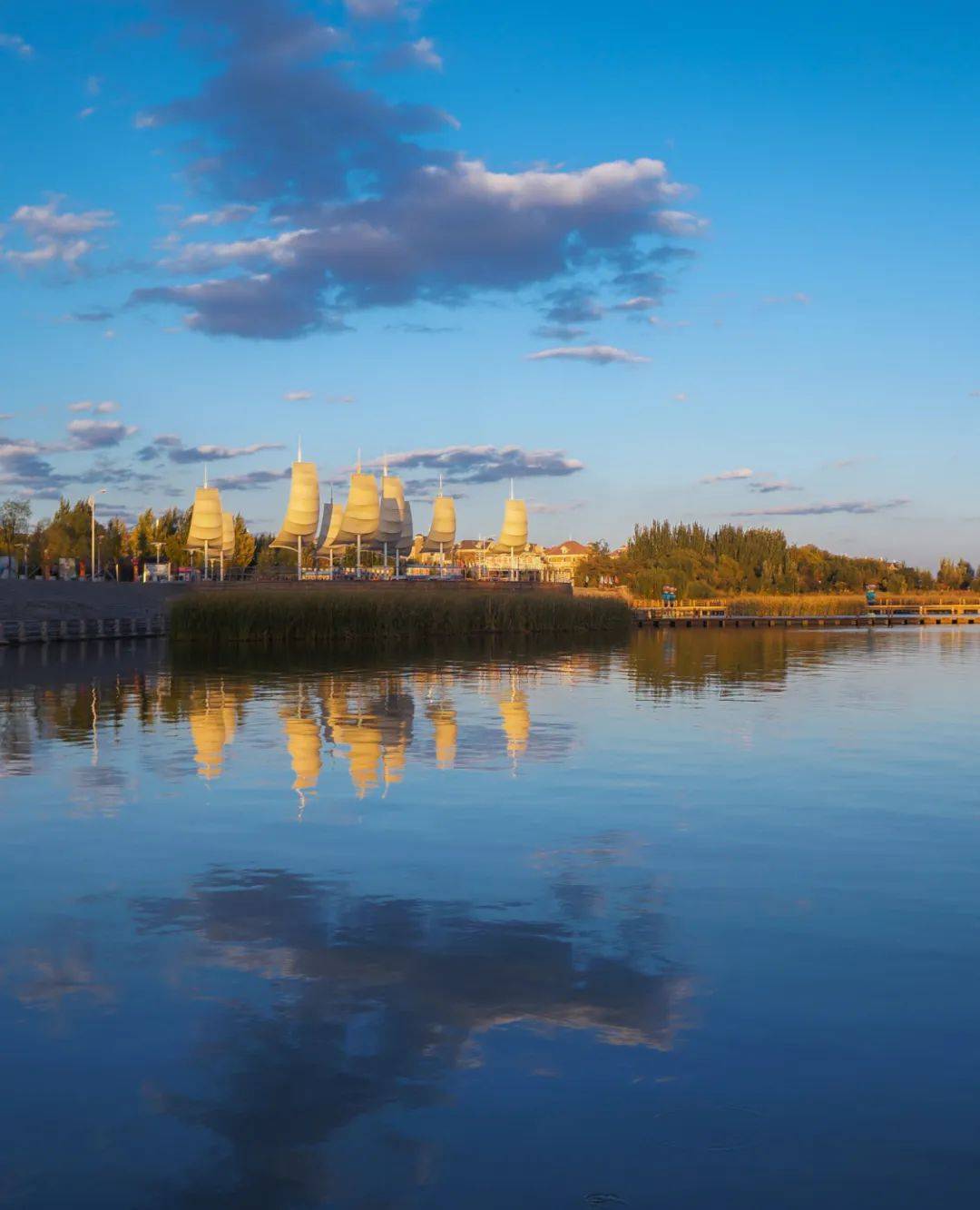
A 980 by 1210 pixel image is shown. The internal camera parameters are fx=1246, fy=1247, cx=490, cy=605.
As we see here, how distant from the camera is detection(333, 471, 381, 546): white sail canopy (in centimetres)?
9331

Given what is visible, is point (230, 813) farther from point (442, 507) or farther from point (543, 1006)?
point (442, 507)

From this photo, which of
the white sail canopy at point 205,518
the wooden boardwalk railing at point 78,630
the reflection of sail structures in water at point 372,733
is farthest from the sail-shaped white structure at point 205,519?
the reflection of sail structures in water at point 372,733

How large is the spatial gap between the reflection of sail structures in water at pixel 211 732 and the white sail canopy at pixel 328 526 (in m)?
87.9

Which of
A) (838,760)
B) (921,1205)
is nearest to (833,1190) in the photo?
(921,1205)

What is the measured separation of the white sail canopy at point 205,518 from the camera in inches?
3885

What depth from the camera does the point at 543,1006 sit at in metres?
6.53

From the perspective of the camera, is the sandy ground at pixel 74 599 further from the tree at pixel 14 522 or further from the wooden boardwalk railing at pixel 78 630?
the tree at pixel 14 522

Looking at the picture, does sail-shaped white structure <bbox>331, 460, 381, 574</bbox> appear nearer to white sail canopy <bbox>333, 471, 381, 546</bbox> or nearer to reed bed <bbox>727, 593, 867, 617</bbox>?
white sail canopy <bbox>333, 471, 381, 546</bbox>

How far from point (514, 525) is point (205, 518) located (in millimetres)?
35295

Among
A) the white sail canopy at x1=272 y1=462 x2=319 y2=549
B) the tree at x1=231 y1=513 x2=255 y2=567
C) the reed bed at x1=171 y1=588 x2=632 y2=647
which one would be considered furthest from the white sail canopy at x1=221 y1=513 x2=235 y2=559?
the reed bed at x1=171 y1=588 x2=632 y2=647

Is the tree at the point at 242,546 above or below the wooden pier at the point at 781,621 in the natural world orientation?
above

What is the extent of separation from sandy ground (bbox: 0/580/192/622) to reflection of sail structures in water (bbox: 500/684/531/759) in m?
26.8

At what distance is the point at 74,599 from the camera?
54.9 metres

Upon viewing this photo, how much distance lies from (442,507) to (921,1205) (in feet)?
395
